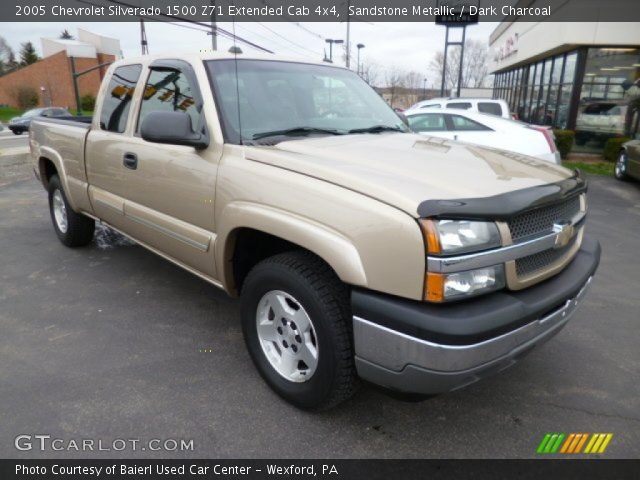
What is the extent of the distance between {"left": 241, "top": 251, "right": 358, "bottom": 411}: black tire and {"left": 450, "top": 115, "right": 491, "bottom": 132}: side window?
24.5 ft

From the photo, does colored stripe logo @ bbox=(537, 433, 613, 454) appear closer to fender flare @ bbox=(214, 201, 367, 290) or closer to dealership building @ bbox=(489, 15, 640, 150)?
fender flare @ bbox=(214, 201, 367, 290)

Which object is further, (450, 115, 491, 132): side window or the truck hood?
(450, 115, 491, 132): side window

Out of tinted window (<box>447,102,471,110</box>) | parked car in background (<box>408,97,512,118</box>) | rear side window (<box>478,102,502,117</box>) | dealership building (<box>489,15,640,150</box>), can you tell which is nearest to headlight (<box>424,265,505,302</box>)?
parked car in background (<box>408,97,512,118</box>)

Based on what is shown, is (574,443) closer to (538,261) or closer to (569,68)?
(538,261)

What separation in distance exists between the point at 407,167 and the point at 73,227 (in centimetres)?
426

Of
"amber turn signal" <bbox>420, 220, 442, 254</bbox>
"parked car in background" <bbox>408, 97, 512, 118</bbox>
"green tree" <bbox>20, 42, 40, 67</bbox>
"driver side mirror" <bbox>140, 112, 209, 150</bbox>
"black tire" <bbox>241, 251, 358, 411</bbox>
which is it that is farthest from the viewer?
"green tree" <bbox>20, 42, 40, 67</bbox>

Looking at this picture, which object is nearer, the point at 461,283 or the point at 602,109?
the point at 461,283

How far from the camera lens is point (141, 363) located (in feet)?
10.3

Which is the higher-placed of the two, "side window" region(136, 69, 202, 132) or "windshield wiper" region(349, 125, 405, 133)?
"side window" region(136, 69, 202, 132)

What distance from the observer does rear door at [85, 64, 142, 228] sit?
3875mm

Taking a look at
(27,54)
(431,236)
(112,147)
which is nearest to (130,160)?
(112,147)

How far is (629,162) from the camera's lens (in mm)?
10109

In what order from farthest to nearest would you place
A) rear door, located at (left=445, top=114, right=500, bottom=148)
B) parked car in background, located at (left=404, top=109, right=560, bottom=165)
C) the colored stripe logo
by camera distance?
rear door, located at (left=445, top=114, right=500, bottom=148) < parked car in background, located at (left=404, top=109, right=560, bottom=165) < the colored stripe logo

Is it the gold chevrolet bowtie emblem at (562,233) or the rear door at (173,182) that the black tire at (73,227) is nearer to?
the rear door at (173,182)
